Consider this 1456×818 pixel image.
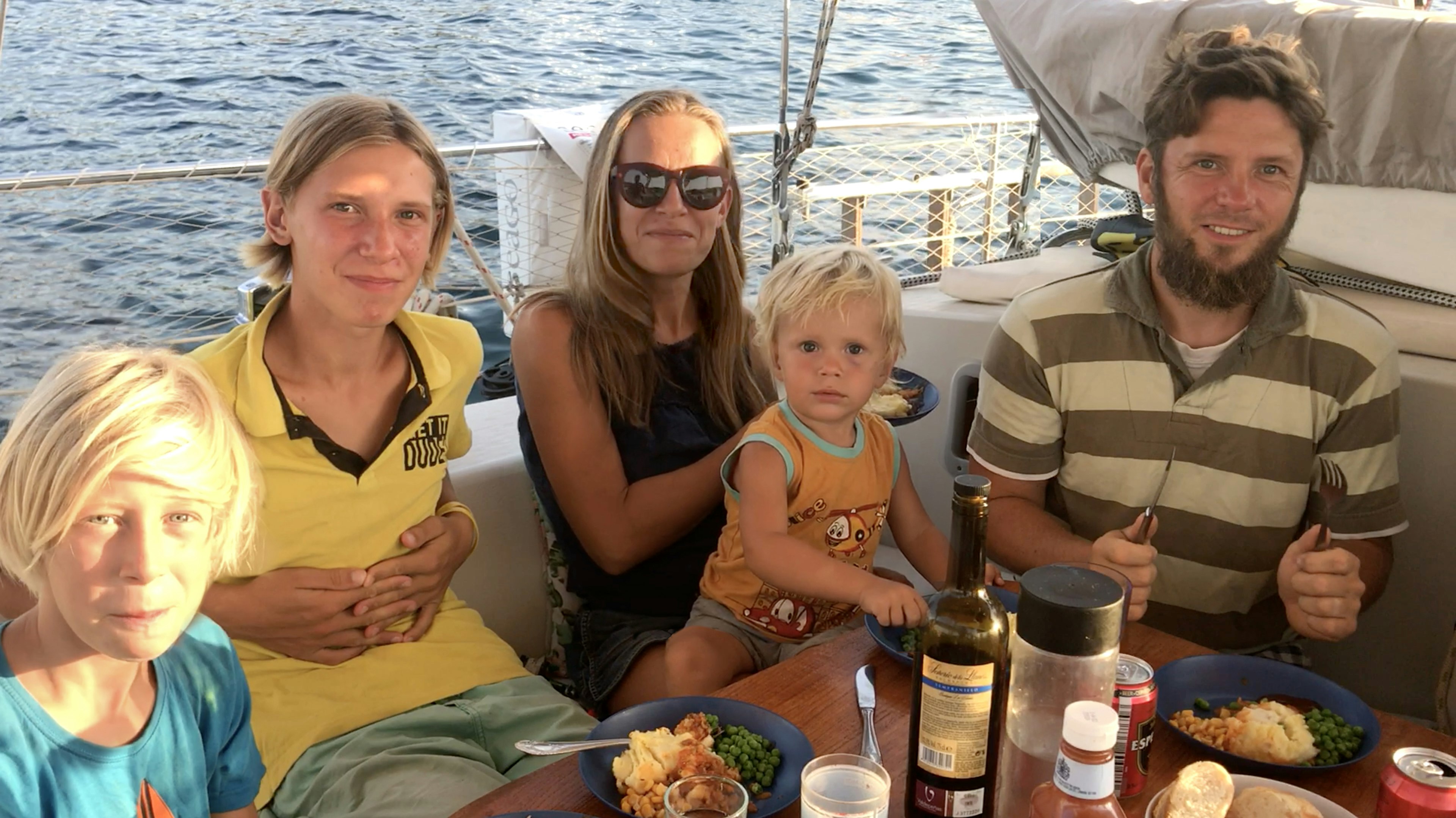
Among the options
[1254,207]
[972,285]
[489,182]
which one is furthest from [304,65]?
[1254,207]

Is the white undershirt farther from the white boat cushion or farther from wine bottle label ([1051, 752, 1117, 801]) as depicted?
wine bottle label ([1051, 752, 1117, 801])

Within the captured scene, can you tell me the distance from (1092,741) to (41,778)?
1.01 metres

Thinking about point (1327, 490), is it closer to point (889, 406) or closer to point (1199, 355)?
point (1199, 355)

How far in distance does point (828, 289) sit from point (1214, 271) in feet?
2.10

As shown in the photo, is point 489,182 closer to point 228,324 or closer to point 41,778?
point 228,324

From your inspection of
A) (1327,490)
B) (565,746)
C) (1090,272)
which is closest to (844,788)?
(565,746)

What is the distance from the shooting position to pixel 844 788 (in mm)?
1099

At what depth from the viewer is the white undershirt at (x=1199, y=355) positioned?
6.86ft

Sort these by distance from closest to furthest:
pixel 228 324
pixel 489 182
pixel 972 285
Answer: pixel 972 285 < pixel 228 324 < pixel 489 182

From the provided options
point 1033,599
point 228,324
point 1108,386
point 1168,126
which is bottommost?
point 228,324

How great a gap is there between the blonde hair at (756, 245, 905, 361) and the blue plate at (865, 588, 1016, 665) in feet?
1.72

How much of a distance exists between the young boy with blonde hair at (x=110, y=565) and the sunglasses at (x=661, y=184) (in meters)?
0.99

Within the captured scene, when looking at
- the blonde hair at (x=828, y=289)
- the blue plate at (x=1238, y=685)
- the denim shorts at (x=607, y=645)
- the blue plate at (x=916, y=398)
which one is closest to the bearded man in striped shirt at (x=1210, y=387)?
the blue plate at (x=916, y=398)

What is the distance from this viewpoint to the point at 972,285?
2.92 metres
